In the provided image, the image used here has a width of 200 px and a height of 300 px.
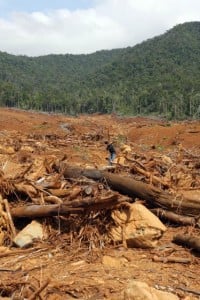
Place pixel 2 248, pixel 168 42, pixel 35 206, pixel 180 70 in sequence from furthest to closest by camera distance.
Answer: pixel 168 42, pixel 180 70, pixel 35 206, pixel 2 248

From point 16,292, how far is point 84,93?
102214 millimetres

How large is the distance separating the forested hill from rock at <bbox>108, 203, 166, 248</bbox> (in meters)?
65.4

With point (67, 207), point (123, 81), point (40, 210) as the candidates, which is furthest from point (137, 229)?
point (123, 81)

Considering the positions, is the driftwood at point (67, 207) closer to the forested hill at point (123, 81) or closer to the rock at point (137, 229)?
the rock at point (137, 229)

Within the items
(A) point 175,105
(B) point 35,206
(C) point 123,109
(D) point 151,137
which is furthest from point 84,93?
(B) point 35,206

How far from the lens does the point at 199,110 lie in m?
69.9

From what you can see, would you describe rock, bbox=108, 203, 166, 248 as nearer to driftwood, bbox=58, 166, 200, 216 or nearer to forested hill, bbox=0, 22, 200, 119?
driftwood, bbox=58, 166, 200, 216

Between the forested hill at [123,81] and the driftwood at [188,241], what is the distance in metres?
65.4

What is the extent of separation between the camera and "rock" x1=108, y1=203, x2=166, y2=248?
19.0 ft

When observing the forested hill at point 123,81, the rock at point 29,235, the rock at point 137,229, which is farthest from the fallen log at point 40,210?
the forested hill at point 123,81

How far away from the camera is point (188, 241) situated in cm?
571

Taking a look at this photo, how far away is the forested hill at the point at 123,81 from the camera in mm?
86875

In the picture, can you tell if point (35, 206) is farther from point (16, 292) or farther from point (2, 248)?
point (16, 292)

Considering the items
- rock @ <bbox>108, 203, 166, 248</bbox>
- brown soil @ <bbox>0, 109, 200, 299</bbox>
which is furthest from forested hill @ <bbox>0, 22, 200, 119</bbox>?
brown soil @ <bbox>0, 109, 200, 299</bbox>
